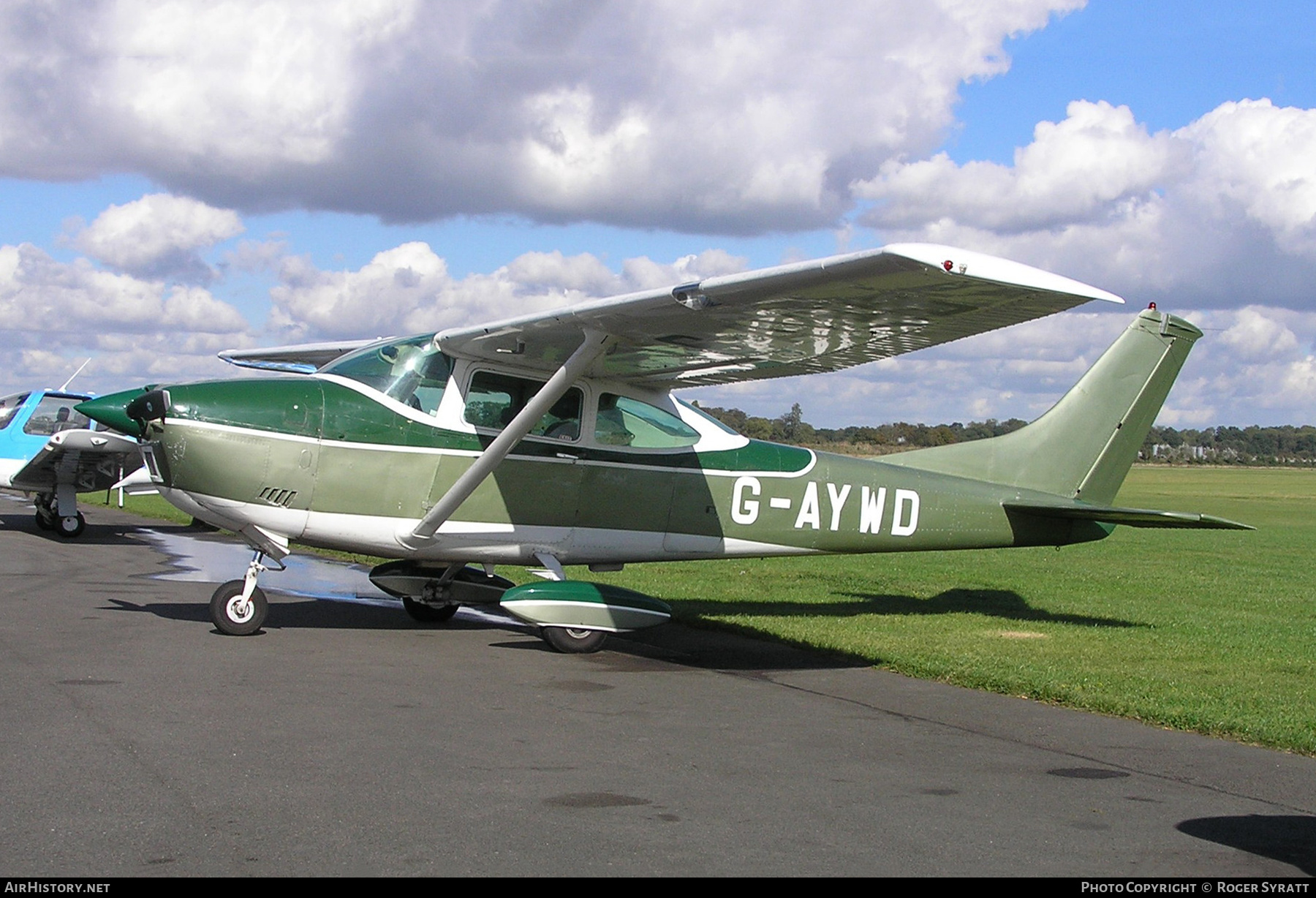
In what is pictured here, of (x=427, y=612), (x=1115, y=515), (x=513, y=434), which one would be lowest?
(x=427, y=612)

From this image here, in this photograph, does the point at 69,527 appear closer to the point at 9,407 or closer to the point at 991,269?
the point at 9,407

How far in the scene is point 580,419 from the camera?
33.0ft

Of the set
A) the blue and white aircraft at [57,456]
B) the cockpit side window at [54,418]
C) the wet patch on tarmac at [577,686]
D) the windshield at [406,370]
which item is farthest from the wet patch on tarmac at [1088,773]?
the cockpit side window at [54,418]

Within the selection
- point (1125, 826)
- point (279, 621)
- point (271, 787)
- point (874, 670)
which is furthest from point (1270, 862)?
point (279, 621)

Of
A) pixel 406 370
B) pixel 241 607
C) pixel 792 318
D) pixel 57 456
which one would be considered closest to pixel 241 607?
pixel 241 607

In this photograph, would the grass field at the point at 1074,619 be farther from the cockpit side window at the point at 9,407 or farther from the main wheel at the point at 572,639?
the cockpit side window at the point at 9,407

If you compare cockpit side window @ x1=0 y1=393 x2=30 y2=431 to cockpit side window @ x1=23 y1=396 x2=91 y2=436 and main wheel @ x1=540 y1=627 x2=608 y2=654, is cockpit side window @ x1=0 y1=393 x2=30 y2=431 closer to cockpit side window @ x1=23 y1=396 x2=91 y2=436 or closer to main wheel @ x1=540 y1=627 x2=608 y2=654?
cockpit side window @ x1=23 y1=396 x2=91 y2=436

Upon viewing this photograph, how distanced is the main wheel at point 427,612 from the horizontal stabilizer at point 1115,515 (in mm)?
5546

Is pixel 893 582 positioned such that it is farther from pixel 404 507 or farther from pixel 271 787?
pixel 271 787

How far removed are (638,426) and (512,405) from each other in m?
1.16

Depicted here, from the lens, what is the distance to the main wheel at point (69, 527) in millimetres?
20109

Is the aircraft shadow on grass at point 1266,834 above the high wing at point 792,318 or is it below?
→ below

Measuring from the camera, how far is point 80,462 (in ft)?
66.4

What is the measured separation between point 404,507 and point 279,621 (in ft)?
6.02
